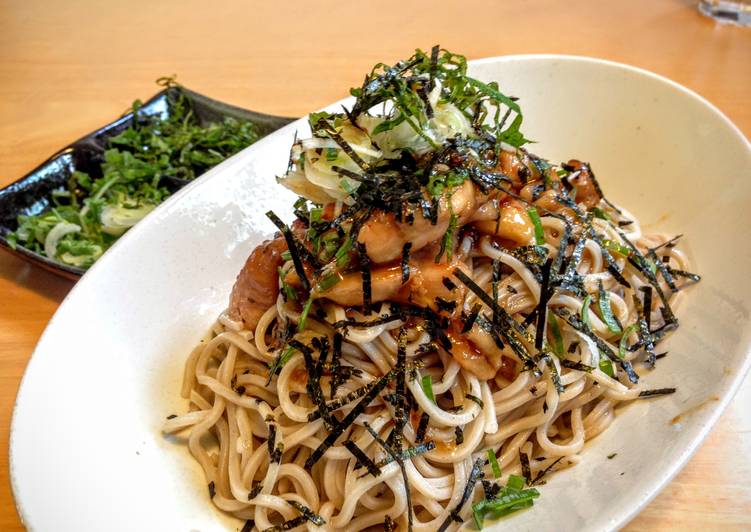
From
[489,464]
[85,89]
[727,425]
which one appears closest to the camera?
[489,464]

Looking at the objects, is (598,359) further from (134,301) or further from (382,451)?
(134,301)

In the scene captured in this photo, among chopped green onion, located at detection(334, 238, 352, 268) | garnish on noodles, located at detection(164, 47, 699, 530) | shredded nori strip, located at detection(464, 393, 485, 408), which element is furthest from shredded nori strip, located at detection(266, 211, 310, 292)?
shredded nori strip, located at detection(464, 393, 485, 408)

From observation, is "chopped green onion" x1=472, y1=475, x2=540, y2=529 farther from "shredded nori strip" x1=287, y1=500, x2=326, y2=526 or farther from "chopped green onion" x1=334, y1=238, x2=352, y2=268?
"chopped green onion" x1=334, y1=238, x2=352, y2=268

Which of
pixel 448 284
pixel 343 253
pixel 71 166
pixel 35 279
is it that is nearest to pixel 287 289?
pixel 343 253

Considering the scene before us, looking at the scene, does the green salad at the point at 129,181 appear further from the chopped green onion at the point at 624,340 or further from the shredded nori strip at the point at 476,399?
the chopped green onion at the point at 624,340

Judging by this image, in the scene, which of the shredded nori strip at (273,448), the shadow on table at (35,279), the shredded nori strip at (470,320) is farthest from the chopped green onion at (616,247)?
the shadow on table at (35,279)

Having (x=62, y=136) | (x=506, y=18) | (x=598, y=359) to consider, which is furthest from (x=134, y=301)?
(x=506, y=18)

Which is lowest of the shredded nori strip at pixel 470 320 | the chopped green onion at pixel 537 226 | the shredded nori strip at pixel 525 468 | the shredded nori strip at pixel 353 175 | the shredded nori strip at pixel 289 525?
the shredded nori strip at pixel 289 525

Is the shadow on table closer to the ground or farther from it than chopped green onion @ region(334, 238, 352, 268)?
closer to the ground
